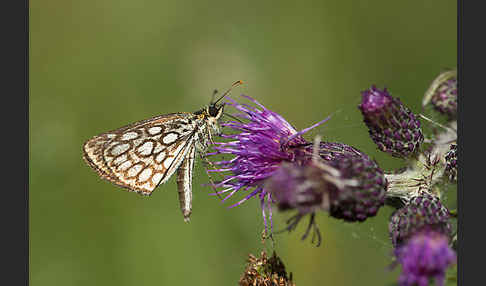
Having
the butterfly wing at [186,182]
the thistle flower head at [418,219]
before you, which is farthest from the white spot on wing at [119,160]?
the thistle flower head at [418,219]

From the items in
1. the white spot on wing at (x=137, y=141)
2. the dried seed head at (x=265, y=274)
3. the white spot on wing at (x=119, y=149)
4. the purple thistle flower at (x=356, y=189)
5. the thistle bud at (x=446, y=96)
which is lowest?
the dried seed head at (x=265, y=274)

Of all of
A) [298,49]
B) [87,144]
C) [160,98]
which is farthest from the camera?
[298,49]

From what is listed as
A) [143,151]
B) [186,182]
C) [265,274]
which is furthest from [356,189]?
[143,151]

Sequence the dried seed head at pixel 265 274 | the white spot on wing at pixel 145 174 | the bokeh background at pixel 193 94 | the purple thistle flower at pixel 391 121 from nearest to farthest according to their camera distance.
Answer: the purple thistle flower at pixel 391 121 < the dried seed head at pixel 265 274 < the white spot on wing at pixel 145 174 < the bokeh background at pixel 193 94

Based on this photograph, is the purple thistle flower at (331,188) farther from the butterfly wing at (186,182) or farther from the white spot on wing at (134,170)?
the white spot on wing at (134,170)

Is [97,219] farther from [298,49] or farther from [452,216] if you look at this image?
[452,216]

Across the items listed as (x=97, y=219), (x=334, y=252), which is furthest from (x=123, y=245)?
(x=334, y=252)

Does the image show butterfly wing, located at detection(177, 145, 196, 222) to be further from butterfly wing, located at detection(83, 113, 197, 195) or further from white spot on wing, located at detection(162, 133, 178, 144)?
white spot on wing, located at detection(162, 133, 178, 144)
